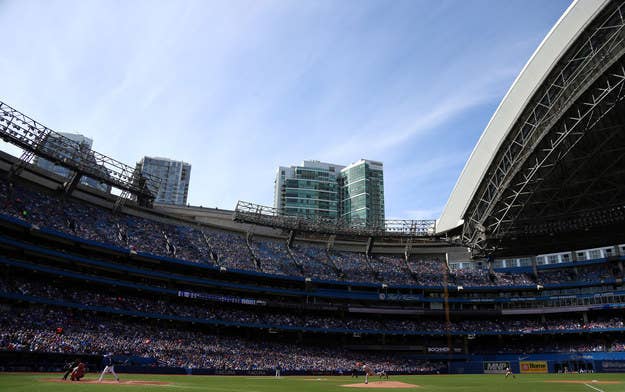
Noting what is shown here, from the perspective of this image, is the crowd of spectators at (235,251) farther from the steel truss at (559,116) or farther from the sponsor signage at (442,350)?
the steel truss at (559,116)

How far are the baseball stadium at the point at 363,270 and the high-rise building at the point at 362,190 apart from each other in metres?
77.8


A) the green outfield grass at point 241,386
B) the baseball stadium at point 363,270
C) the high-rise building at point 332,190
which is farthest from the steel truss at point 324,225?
the high-rise building at point 332,190

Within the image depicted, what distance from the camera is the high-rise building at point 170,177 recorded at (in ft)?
585

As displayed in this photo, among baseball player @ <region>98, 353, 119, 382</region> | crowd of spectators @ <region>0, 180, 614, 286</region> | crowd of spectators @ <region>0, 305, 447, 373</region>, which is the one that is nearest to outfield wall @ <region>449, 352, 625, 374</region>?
crowd of spectators @ <region>0, 305, 447, 373</region>

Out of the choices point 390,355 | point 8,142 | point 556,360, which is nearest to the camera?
point 8,142

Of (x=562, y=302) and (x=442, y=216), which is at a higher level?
(x=442, y=216)

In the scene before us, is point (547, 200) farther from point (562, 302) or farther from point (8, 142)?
point (8, 142)

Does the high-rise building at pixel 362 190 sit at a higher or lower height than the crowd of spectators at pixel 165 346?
higher

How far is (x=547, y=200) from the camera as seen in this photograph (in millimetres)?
56531

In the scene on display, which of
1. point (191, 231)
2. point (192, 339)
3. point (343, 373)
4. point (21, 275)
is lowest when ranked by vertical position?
point (343, 373)

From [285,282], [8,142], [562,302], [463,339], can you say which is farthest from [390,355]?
[8,142]

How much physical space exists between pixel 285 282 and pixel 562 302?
4457cm

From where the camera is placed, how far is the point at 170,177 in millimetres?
182500

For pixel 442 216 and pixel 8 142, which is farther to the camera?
pixel 442 216
